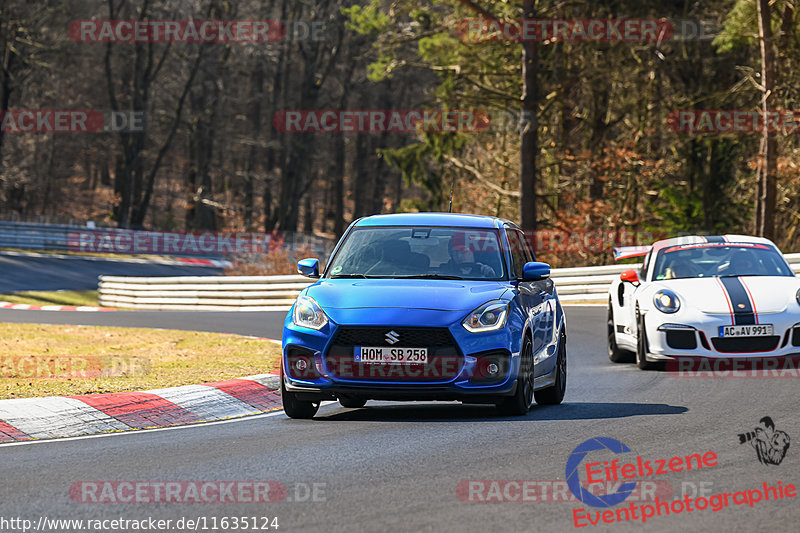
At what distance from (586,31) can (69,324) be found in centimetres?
1822

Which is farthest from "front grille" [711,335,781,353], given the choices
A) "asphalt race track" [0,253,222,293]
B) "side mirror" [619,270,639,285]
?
"asphalt race track" [0,253,222,293]

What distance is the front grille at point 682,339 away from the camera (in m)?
13.1

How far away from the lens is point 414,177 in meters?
42.9

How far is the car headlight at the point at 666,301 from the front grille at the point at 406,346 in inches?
186

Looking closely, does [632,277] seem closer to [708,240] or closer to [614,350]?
[708,240]

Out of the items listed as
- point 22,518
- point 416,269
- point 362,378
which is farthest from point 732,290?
point 22,518

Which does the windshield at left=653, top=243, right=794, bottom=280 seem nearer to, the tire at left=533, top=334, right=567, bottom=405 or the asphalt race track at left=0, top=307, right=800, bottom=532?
the asphalt race track at left=0, top=307, right=800, bottom=532

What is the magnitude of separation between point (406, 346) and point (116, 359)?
265 inches

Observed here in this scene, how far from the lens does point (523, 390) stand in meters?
9.78

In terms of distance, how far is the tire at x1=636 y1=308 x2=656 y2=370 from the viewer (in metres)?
13.6

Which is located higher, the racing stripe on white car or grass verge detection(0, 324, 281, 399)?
the racing stripe on white car

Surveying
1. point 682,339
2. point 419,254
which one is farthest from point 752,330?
point 419,254

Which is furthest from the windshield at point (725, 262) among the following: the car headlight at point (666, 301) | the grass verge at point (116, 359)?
the grass verge at point (116, 359)

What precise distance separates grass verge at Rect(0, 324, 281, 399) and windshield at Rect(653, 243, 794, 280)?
4643 millimetres
